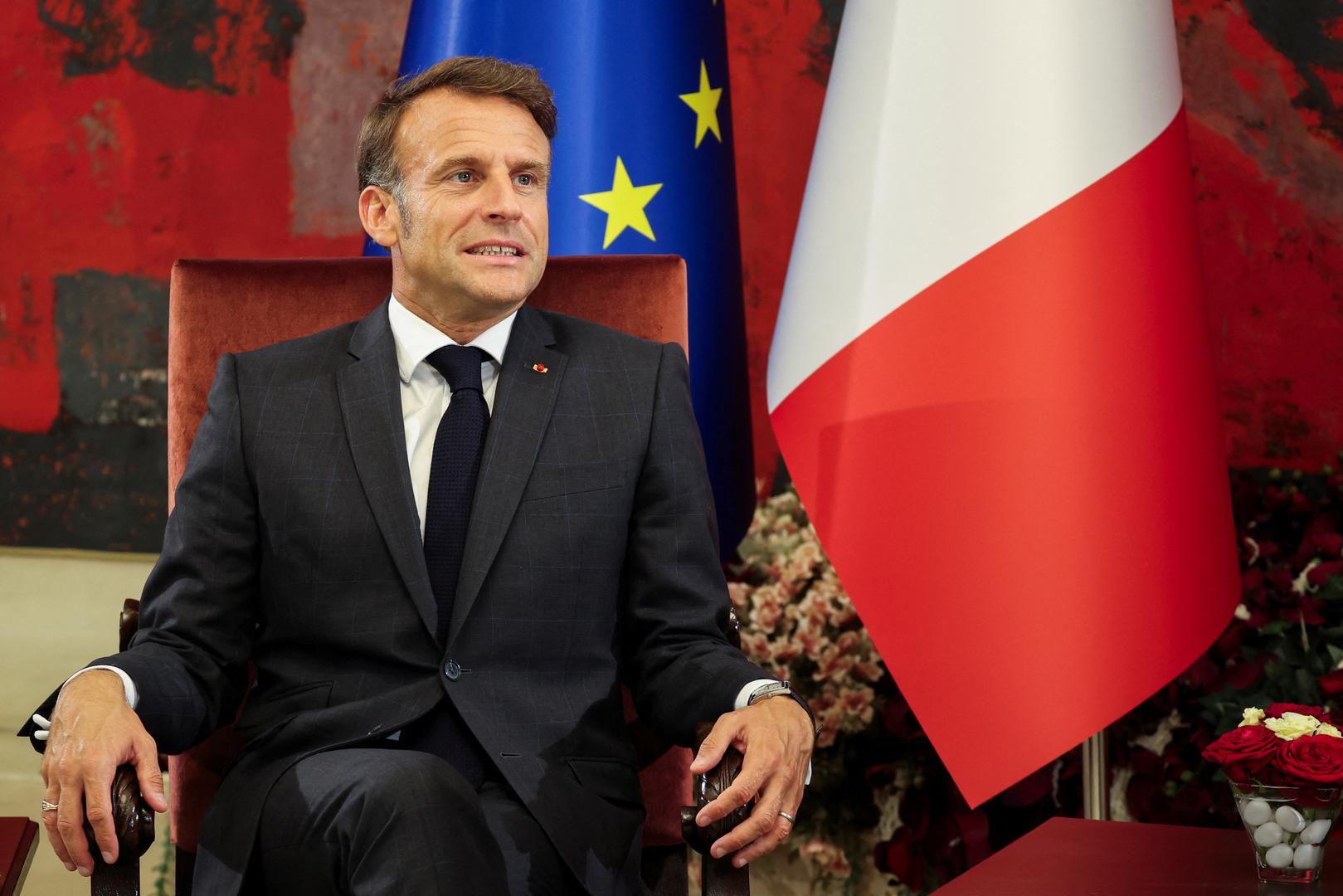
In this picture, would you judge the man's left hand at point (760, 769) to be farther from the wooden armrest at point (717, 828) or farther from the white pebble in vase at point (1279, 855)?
the white pebble in vase at point (1279, 855)

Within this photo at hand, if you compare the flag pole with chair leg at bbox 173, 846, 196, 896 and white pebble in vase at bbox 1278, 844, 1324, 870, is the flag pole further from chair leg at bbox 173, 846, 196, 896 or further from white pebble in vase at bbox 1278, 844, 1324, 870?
chair leg at bbox 173, 846, 196, 896

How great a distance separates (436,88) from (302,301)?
1.35ft

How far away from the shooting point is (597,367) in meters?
1.91

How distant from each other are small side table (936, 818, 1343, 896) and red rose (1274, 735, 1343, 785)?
14cm

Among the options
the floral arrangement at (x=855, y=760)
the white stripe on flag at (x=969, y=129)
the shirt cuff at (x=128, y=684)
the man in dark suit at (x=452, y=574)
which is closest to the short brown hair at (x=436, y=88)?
the man in dark suit at (x=452, y=574)

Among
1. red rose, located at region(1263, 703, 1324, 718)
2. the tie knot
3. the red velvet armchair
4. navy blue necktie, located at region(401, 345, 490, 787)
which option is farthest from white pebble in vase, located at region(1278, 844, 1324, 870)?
the tie knot

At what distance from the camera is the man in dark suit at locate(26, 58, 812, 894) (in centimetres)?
154

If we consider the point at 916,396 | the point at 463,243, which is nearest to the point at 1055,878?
the point at 916,396

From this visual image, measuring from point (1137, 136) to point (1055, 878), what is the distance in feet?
3.96

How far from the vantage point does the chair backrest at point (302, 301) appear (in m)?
2.04

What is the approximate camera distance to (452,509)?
1.76 m

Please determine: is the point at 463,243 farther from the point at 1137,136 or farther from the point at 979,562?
the point at 1137,136

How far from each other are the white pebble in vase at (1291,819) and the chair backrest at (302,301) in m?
1.02

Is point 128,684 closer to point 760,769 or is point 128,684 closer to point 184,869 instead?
point 184,869
